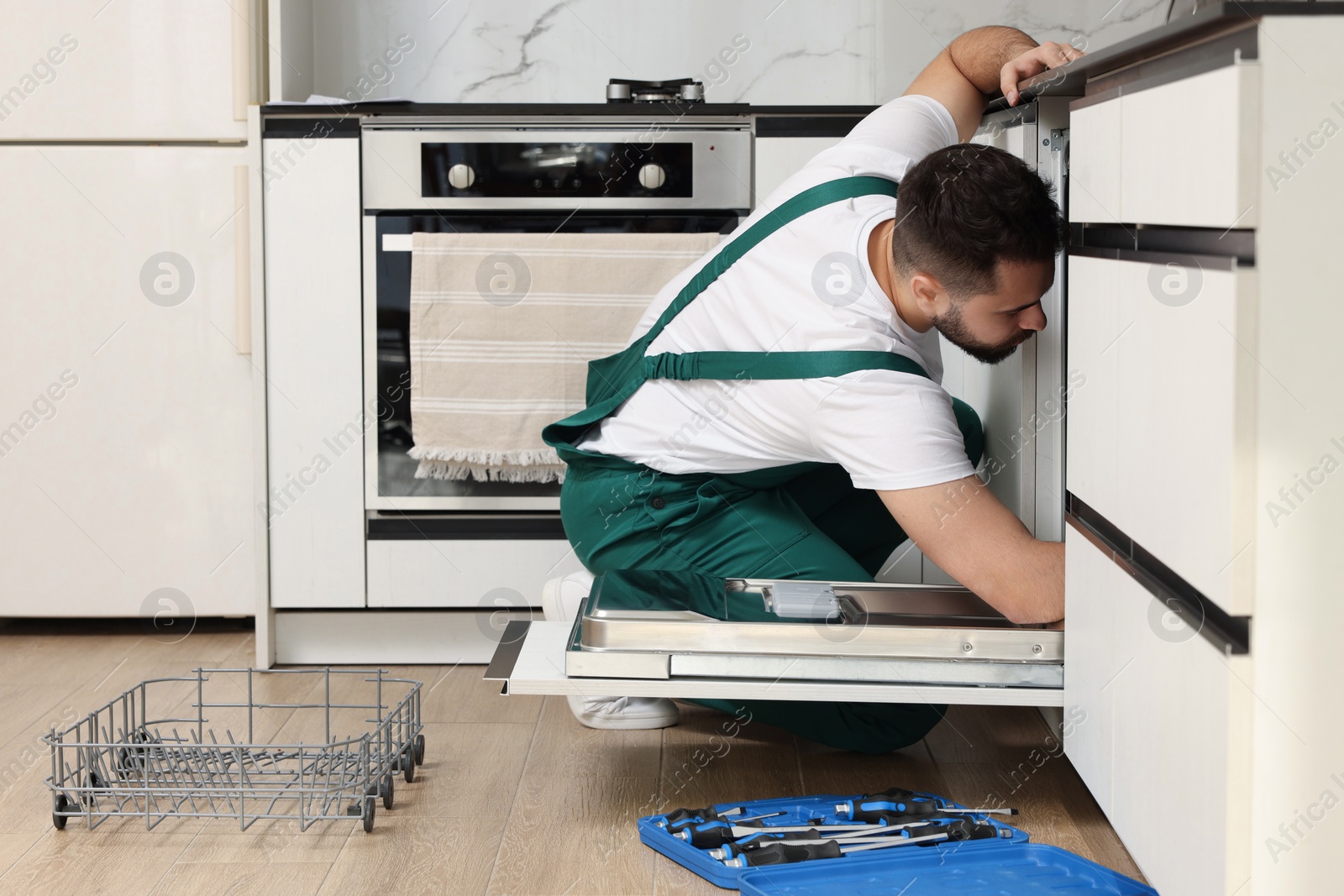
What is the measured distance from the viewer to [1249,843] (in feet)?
2.75

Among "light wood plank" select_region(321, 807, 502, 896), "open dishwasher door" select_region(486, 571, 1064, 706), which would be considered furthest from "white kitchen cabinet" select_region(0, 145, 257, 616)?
"open dishwasher door" select_region(486, 571, 1064, 706)

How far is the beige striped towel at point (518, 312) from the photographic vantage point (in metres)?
2.01

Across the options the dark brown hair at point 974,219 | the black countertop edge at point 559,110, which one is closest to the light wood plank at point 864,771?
the dark brown hair at point 974,219

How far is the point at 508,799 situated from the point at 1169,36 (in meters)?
1.14

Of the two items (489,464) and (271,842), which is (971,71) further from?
(271,842)

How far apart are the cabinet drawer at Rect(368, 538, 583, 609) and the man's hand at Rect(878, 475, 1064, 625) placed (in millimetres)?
863

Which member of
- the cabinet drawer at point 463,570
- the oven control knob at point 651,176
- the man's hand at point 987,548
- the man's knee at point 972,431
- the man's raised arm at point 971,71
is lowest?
the cabinet drawer at point 463,570

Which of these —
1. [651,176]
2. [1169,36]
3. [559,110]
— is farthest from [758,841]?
[559,110]

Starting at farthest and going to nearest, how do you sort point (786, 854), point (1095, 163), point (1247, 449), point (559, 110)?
point (559, 110), point (786, 854), point (1095, 163), point (1247, 449)

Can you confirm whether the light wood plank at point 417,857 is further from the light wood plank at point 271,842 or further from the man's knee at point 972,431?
the man's knee at point 972,431

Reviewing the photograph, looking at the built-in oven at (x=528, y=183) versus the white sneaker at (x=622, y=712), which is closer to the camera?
the white sneaker at (x=622, y=712)

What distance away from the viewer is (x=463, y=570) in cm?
210

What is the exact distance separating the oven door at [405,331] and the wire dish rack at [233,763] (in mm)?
389

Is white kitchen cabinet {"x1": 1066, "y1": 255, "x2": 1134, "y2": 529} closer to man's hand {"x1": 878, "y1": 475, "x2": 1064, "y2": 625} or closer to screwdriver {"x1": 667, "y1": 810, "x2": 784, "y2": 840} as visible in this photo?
man's hand {"x1": 878, "y1": 475, "x2": 1064, "y2": 625}
